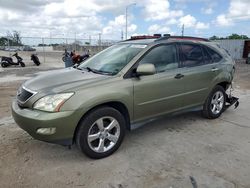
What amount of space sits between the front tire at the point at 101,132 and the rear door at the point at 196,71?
1.55 meters

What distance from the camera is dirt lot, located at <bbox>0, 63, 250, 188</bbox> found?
10.2ft

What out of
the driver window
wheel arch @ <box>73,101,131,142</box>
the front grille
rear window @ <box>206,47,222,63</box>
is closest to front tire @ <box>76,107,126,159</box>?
wheel arch @ <box>73,101,131,142</box>

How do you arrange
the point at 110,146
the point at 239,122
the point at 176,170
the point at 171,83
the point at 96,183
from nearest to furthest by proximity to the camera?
the point at 96,183 < the point at 176,170 < the point at 110,146 < the point at 171,83 < the point at 239,122

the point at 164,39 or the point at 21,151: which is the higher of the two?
the point at 164,39

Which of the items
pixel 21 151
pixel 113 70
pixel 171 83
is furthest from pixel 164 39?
pixel 21 151

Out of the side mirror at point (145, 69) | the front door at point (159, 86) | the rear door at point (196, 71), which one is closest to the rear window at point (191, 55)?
the rear door at point (196, 71)

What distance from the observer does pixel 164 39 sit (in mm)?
4496

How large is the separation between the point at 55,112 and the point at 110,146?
101 centimetres

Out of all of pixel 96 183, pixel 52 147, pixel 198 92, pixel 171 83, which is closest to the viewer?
pixel 96 183

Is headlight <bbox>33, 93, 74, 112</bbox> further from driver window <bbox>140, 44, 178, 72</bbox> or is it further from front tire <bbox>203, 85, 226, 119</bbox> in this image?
front tire <bbox>203, 85, 226, 119</bbox>

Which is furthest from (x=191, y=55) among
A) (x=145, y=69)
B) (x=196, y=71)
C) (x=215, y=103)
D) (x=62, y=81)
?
(x=62, y=81)

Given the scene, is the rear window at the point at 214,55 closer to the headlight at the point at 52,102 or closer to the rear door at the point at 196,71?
the rear door at the point at 196,71

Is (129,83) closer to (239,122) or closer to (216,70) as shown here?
(216,70)

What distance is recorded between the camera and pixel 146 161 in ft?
11.8
